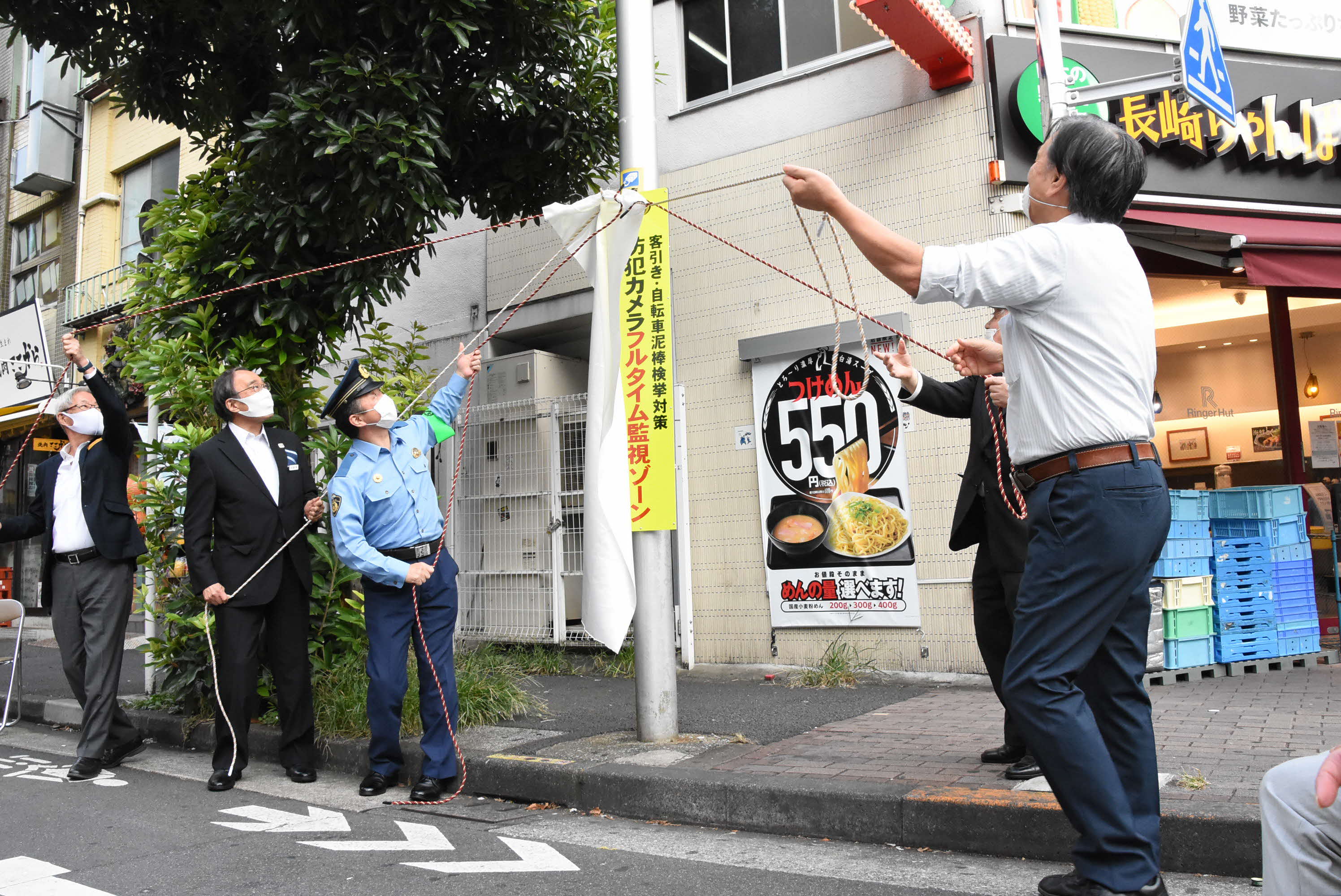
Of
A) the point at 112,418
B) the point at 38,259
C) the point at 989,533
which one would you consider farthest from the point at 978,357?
the point at 38,259

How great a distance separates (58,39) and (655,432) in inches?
209

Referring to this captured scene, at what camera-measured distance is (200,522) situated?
5.32 m

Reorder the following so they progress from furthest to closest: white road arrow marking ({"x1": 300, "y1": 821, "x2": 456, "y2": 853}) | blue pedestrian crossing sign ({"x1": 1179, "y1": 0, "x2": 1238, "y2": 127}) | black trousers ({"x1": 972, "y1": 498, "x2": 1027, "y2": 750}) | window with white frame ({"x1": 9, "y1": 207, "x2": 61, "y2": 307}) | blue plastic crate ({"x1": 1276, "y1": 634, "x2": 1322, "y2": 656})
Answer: window with white frame ({"x1": 9, "y1": 207, "x2": 61, "y2": 307})
blue plastic crate ({"x1": 1276, "y1": 634, "x2": 1322, "y2": 656})
blue pedestrian crossing sign ({"x1": 1179, "y1": 0, "x2": 1238, "y2": 127})
black trousers ({"x1": 972, "y1": 498, "x2": 1027, "y2": 750})
white road arrow marking ({"x1": 300, "y1": 821, "x2": 456, "y2": 853})

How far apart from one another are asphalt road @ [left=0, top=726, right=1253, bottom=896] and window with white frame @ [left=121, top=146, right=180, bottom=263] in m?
12.4

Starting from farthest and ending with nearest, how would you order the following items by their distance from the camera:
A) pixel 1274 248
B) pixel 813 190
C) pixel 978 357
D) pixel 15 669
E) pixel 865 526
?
pixel 865 526 → pixel 15 669 → pixel 1274 248 → pixel 978 357 → pixel 813 190

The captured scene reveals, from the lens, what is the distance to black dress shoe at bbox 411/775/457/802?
470 centimetres

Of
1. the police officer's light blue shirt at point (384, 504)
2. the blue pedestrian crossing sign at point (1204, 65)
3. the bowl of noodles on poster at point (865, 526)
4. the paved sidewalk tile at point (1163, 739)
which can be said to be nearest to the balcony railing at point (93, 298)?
the bowl of noodles on poster at point (865, 526)

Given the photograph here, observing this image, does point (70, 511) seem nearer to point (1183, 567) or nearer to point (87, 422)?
point (87, 422)

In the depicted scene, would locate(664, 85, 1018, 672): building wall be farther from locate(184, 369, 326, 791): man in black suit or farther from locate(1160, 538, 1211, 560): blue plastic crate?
locate(184, 369, 326, 791): man in black suit

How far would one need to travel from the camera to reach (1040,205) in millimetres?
2906

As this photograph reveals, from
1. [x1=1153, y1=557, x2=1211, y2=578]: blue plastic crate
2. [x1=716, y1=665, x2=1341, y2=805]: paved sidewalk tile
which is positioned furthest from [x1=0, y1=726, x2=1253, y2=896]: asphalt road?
[x1=1153, y1=557, x2=1211, y2=578]: blue plastic crate

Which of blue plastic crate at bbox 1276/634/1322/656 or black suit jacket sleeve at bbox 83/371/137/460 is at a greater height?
black suit jacket sleeve at bbox 83/371/137/460

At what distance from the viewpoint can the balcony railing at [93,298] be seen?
596 inches

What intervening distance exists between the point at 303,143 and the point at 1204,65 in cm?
537
